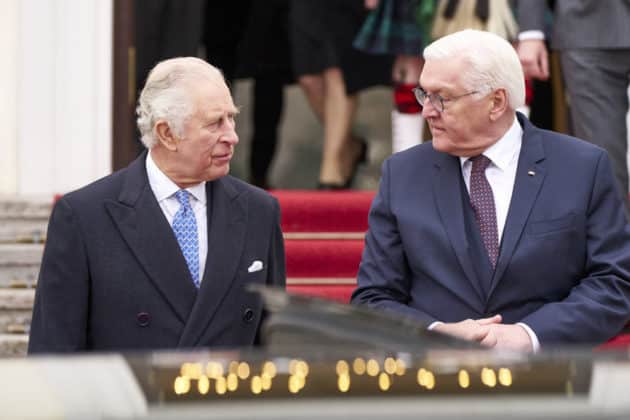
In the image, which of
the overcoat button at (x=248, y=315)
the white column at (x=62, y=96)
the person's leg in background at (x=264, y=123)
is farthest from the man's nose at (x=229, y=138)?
the person's leg in background at (x=264, y=123)

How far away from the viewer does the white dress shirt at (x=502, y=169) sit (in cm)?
408

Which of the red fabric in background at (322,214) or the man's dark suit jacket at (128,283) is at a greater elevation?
the man's dark suit jacket at (128,283)

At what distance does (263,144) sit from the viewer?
9227mm

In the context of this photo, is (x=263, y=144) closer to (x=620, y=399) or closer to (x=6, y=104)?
(x=6, y=104)

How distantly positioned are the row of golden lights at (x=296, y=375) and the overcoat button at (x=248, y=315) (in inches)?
71.6

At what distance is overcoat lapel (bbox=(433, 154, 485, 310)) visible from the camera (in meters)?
4.00

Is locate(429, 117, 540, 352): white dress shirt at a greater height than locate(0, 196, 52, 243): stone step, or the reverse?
locate(429, 117, 540, 352): white dress shirt

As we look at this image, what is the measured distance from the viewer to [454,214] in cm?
405

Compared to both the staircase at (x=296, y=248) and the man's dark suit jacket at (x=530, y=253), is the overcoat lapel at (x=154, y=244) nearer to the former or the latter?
the man's dark suit jacket at (x=530, y=253)

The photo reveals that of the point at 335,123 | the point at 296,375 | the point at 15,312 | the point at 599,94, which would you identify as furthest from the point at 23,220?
the point at 296,375

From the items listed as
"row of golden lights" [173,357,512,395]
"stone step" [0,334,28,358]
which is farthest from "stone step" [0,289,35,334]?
"row of golden lights" [173,357,512,395]

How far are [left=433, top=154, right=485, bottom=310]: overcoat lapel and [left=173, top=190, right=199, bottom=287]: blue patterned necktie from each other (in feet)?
2.23

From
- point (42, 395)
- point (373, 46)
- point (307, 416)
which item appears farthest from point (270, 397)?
point (373, 46)

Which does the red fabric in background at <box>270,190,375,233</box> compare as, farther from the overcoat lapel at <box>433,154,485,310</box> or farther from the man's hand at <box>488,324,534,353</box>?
the man's hand at <box>488,324,534,353</box>
